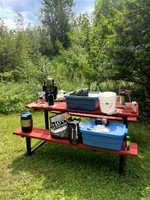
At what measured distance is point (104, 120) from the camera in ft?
8.00

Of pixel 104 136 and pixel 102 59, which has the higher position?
pixel 102 59

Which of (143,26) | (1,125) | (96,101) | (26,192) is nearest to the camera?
(26,192)

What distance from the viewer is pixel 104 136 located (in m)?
2.19

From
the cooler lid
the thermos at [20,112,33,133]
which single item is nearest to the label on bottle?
the thermos at [20,112,33,133]

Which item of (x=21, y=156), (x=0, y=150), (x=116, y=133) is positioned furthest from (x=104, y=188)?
(x=0, y=150)

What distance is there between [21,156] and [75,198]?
139cm

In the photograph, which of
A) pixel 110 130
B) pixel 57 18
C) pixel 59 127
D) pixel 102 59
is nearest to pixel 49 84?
pixel 59 127

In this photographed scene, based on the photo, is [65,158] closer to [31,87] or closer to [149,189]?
[149,189]

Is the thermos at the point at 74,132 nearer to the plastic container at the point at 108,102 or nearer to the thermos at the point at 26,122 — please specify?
the plastic container at the point at 108,102

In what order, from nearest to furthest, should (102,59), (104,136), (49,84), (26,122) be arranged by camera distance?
(104,136), (26,122), (49,84), (102,59)

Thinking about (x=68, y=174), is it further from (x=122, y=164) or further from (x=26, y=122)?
(x=26, y=122)

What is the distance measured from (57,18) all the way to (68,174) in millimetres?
18559

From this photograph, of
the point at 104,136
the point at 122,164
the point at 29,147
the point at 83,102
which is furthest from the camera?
the point at 29,147

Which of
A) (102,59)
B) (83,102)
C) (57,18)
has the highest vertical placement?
(57,18)
